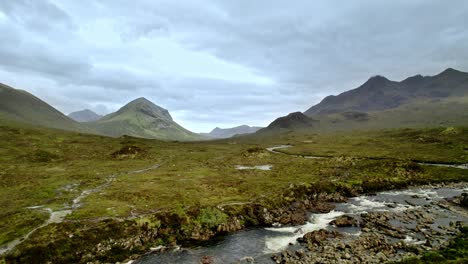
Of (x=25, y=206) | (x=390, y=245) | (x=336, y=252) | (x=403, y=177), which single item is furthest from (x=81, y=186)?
(x=403, y=177)

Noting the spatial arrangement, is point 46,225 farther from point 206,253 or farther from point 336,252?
point 336,252

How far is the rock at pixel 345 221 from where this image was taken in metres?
46.1

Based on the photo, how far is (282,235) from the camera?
4338cm

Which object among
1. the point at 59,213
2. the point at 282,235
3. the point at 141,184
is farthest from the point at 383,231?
the point at 141,184

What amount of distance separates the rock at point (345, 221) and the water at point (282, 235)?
1073mm

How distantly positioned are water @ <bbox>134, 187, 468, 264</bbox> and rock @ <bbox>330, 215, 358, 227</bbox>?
1.07m

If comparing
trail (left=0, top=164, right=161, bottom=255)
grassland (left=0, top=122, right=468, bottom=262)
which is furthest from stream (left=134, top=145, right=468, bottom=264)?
trail (left=0, top=164, right=161, bottom=255)

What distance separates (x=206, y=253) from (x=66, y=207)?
2923 cm

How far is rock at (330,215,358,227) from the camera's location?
4612cm

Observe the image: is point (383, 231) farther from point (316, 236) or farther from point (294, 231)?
point (294, 231)

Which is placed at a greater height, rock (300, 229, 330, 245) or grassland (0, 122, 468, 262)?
grassland (0, 122, 468, 262)

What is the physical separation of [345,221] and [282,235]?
1191cm

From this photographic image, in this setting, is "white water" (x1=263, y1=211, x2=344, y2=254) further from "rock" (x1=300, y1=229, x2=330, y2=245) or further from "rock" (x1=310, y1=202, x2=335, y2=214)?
"rock" (x1=300, y1=229, x2=330, y2=245)

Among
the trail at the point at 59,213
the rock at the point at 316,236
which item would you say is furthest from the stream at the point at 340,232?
the trail at the point at 59,213
